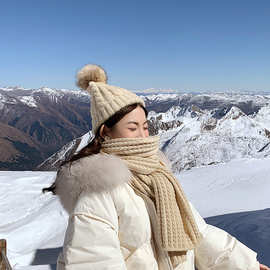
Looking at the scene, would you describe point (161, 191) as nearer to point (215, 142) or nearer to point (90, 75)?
point (90, 75)

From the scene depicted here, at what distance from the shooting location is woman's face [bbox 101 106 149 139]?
177 cm

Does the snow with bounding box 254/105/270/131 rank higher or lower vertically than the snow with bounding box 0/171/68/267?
lower

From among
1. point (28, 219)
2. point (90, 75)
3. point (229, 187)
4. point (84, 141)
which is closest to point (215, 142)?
point (84, 141)

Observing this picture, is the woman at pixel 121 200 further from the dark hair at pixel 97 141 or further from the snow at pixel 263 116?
the snow at pixel 263 116

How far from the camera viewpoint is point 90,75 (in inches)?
77.2

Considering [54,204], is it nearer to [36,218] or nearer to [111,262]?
[36,218]

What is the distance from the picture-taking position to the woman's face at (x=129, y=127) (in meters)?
1.77

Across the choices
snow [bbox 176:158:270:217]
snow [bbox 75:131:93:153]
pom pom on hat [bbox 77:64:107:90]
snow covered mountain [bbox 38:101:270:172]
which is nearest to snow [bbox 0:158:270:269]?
snow [bbox 176:158:270:217]

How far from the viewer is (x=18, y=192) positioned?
10.8m

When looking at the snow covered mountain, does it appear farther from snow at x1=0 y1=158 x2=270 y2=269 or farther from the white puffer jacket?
the white puffer jacket

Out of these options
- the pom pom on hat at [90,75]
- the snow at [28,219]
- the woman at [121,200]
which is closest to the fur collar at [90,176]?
the woman at [121,200]

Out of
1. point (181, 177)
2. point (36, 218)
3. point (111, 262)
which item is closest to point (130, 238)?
point (111, 262)

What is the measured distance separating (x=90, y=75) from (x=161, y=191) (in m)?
0.89

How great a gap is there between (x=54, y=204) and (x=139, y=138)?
814cm
